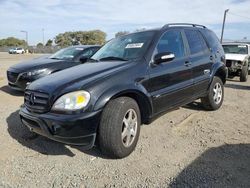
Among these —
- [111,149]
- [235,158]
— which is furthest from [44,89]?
[235,158]

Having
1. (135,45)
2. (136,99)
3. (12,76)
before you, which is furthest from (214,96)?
(12,76)

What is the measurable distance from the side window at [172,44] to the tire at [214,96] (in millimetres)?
1377

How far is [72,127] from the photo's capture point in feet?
10.6

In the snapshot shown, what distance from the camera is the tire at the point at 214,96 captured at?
572 cm

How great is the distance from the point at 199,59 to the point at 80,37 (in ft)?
249

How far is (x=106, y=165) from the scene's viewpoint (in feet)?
11.5

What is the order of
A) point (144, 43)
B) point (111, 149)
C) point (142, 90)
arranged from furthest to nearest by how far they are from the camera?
point (144, 43), point (142, 90), point (111, 149)

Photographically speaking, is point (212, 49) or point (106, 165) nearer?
point (106, 165)

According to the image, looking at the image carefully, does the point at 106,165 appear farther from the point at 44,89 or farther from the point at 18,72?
the point at 18,72

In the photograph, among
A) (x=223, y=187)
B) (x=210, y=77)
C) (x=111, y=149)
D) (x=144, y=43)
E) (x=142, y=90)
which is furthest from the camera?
(x=210, y=77)

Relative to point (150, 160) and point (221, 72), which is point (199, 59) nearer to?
point (221, 72)

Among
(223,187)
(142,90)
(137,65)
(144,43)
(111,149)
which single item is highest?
(144,43)

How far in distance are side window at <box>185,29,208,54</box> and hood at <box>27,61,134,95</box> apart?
1.73 metres

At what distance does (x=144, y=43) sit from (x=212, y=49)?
7.04ft
